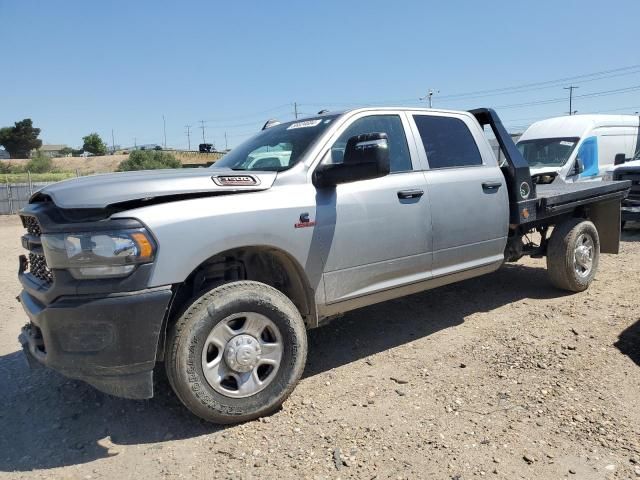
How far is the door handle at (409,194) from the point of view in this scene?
385cm

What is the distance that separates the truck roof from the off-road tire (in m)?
6.39

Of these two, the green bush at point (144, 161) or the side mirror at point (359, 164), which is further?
the green bush at point (144, 161)

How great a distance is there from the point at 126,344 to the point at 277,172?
1.45 meters

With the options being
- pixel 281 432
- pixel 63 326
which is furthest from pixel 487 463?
pixel 63 326

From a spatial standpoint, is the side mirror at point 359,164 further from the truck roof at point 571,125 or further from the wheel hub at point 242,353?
the truck roof at point 571,125

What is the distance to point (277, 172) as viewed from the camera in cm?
345

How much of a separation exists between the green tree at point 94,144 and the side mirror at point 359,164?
10515 centimetres

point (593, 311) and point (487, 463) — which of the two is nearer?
point (487, 463)

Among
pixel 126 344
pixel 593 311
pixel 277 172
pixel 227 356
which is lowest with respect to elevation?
pixel 593 311

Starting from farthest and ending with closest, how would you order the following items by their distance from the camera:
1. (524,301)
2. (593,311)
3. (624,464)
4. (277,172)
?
1. (524,301)
2. (593,311)
3. (277,172)
4. (624,464)

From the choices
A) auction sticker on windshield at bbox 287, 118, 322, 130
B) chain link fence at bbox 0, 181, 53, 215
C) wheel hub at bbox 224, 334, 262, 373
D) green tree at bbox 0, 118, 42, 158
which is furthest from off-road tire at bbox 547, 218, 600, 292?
green tree at bbox 0, 118, 42, 158

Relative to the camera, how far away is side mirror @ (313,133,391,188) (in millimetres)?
3279

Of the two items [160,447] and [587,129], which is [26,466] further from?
[587,129]

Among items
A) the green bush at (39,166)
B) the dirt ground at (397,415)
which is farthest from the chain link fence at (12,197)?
the green bush at (39,166)
